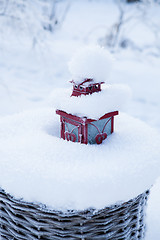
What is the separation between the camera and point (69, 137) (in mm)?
874

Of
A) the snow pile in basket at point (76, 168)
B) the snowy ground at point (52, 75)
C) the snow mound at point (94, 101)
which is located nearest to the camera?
the snow pile in basket at point (76, 168)

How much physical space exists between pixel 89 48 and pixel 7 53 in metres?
2.80

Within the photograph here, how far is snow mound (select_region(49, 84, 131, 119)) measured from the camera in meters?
0.80

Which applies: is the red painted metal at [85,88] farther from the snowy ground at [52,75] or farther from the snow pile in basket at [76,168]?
the snowy ground at [52,75]

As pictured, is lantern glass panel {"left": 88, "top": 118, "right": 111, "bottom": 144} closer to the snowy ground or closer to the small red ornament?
the small red ornament

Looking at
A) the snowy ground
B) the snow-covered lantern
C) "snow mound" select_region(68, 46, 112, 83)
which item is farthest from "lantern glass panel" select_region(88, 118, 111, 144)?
the snowy ground

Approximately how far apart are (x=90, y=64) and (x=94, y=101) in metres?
0.11

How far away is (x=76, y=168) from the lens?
2.30 ft

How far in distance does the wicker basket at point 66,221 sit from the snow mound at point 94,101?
275mm

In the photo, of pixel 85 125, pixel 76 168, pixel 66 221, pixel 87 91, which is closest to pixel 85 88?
pixel 87 91

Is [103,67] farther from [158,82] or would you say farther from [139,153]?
[158,82]

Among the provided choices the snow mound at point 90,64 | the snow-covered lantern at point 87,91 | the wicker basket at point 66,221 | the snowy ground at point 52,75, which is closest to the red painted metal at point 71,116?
the snow-covered lantern at point 87,91

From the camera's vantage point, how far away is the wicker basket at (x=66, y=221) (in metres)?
0.69

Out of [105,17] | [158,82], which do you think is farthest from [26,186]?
[105,17]
